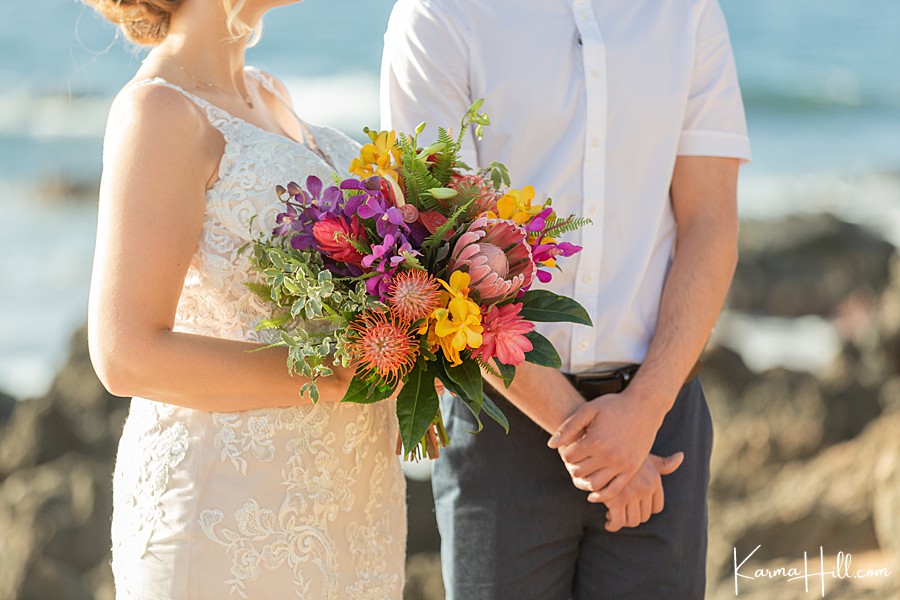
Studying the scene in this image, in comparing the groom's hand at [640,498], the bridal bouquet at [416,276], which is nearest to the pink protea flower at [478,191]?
the bridal bouquet at [416,276]

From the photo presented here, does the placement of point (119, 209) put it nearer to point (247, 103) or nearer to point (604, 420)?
point (247, 103)

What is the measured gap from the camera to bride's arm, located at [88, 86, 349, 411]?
2266 mm

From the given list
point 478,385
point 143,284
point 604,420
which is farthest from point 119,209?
point 604,420

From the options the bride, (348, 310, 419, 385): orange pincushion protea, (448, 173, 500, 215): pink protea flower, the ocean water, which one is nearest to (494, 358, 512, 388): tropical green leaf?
(348, 310, 419, 385): orange pincushion protea

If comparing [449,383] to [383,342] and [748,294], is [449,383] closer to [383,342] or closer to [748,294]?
[383,342]

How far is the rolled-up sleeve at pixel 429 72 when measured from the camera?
2.57 m

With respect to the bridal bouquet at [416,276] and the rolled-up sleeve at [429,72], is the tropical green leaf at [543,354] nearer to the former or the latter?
the bridal bouquet at [416,276]

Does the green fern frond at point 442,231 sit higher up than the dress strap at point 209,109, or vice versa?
the dress strap at point 209,109

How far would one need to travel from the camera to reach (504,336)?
79.4 inches

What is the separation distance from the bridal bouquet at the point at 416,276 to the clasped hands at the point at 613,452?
413 millimetres

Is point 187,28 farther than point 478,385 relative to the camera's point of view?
Yes

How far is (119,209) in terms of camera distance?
2270 millimetres

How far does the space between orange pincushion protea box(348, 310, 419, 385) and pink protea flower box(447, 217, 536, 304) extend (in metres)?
0.16

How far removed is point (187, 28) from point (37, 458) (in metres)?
4.60
